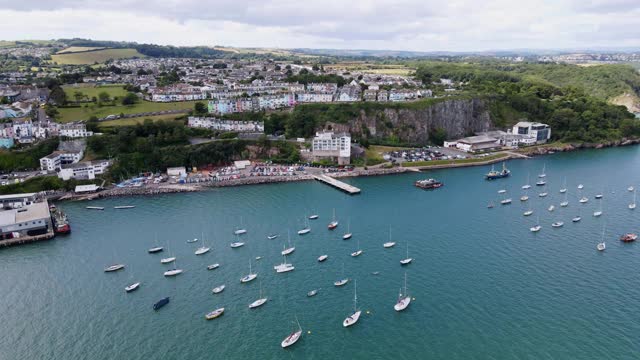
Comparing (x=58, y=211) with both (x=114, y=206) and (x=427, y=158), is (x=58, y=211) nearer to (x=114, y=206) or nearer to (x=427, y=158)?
(x=114, y=206)

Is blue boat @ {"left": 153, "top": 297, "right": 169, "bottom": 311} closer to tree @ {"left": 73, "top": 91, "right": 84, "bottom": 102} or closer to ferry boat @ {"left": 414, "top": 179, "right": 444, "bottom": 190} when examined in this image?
ferry boat @ {"left": 414, "top": 179, "right": 444, "bottom": 190}

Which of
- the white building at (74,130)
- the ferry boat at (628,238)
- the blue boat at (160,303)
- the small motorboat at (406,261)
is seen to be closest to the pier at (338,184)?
the small motorboat at (406,261)

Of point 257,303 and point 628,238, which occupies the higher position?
point 628,238

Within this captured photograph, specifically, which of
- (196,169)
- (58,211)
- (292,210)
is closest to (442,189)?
(292,210)

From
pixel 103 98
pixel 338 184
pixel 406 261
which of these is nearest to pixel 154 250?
pixel 406 261

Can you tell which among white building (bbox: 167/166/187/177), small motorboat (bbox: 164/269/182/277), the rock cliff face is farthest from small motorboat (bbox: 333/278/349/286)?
the rock cliff face

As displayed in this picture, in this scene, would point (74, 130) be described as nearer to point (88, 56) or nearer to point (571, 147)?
point (571, 147)

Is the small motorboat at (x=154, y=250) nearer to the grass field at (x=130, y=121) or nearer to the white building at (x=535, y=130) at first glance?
the grass field at (x=130, y=121)

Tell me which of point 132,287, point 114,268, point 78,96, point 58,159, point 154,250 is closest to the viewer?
point 132,287
